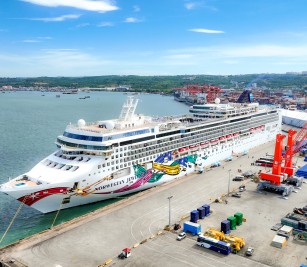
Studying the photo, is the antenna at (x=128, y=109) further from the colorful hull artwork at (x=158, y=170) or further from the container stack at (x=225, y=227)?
the container stack at (x=225, y=227)

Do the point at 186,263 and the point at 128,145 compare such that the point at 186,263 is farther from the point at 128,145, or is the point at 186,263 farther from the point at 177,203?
the point at 128,145

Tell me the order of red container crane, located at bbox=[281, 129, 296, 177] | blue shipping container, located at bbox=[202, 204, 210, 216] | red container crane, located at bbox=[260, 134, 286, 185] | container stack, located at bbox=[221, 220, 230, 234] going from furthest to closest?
red container crane, located at bbox=[281, 129, 296, 177] < red container crane, located at bbox=[260, 134, 286, 185] < blue shipping container, located at bbox=[202, 204, 210, 216] < container stack, located at bbox=[221, 220, 230, 234]

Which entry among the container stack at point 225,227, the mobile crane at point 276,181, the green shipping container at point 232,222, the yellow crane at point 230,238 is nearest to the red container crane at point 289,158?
the mobile crane at point 276,181

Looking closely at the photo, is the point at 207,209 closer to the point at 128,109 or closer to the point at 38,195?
the point at 38,195

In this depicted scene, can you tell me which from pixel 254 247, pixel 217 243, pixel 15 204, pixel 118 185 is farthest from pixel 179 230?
pixel 15 204

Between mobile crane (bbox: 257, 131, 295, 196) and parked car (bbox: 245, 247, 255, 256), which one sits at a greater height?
mobile crane (bbox: 257, 131, 295, 196)

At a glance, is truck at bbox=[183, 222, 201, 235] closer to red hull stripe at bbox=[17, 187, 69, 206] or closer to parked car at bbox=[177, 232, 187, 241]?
parked car at bbox=[177, 232, 187, 241]

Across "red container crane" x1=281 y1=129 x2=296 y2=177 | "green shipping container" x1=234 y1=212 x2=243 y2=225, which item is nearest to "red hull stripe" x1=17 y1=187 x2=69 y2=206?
"green shipping container" x1=234 y1=212 x2=243 y2=225
